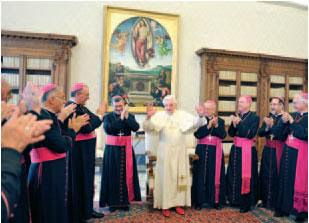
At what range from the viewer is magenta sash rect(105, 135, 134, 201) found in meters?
4.18

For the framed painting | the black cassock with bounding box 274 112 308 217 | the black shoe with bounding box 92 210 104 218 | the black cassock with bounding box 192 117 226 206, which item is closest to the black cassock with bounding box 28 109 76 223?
the black shoe with bounding box 92 210 104 218

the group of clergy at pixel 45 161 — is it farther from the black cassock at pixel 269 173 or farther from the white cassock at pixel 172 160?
the black cassock at pixel 269 173

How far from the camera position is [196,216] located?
4051mm

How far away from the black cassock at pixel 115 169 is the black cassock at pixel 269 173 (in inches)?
76.3

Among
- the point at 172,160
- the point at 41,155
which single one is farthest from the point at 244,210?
the point at 41,155

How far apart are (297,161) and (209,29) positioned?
13.7 ft

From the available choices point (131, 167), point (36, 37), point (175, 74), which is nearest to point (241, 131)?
point (131, 167)

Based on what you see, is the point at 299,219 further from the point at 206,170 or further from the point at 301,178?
the point at 206,170

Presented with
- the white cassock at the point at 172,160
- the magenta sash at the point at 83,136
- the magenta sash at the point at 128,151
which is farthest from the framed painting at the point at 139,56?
the magenta sash at the point at 83,136

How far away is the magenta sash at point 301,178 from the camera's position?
12.6 feet

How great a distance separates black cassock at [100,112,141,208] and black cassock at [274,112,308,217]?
2.00m

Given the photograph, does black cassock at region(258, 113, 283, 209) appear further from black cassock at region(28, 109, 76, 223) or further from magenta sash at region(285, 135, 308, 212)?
black cassock at region(28, 109, 76, 223)

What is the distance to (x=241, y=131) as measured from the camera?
14.1ft

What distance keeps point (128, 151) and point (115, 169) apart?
30cm
